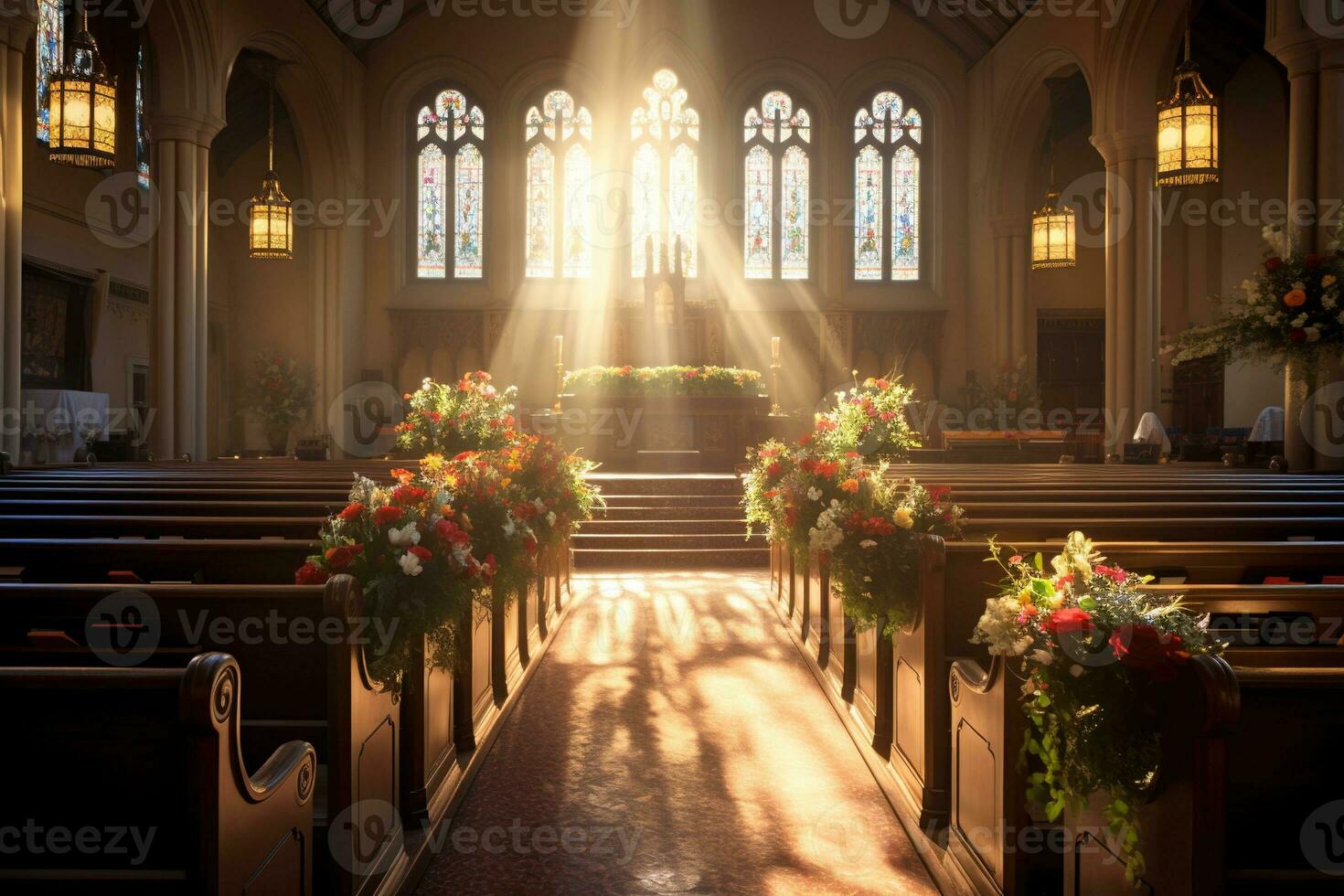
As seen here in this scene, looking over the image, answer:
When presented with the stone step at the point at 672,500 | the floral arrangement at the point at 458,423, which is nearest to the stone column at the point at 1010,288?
the stone step at the point at 672,500

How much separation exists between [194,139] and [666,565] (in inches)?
243

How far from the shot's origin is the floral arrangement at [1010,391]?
13367 mm

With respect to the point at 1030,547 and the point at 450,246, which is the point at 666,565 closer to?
the point at 1030,547

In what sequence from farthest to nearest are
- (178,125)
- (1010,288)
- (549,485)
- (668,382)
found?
1. (1010,288)
2. (668,382)
3. (178,125)
4. (549,485)

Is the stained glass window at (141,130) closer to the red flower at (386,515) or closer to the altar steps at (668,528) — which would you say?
the altar steps at (668,528)

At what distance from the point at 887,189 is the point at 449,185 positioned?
675cm

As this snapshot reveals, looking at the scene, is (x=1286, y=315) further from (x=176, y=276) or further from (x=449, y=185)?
(x=449, y=185)

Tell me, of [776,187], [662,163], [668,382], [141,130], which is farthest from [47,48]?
[776,187]

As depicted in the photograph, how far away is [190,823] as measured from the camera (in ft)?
5.07

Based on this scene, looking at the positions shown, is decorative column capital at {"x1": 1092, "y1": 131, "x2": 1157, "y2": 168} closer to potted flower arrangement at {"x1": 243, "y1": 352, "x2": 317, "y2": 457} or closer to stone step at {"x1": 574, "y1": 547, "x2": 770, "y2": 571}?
stone step at {"x1": 574, "y1": 547, "x2": 770, "y2": 571}

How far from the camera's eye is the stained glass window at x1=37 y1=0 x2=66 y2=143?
10523 mm

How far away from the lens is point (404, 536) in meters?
2.56

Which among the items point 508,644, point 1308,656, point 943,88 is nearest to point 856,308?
point 943,88

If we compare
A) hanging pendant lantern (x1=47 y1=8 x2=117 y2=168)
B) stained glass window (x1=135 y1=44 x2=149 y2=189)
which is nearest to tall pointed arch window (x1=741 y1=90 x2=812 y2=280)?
stained glass window (x1=135 y1=44 x2=149 y2=189)
